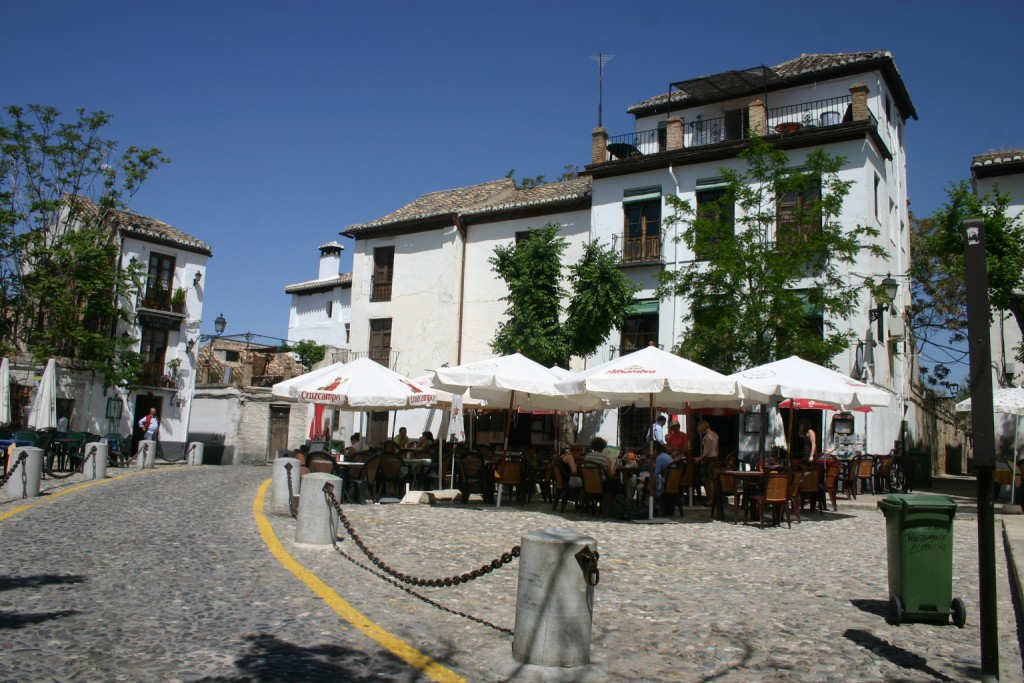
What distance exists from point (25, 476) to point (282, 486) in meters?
4.21

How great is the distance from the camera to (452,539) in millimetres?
9125

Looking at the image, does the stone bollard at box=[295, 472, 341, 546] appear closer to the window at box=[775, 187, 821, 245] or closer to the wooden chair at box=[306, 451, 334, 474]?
the wooden chair at box=[306, 451, 334, 474]

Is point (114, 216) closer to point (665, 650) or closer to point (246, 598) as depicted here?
point (246, 598)

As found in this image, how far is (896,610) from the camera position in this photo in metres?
5.81

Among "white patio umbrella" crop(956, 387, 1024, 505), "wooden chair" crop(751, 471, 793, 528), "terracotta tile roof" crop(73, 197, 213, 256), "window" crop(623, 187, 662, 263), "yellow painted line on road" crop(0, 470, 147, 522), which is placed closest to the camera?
"yellow painted line on road" crop(0, 470, 147, 522)

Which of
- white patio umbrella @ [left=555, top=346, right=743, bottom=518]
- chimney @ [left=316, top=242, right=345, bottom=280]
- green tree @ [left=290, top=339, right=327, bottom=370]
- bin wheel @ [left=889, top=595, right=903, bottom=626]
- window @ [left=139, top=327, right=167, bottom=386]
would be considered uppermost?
chimney @ [left=316, top=242, right=345, bottom=280]

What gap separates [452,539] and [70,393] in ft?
90.7

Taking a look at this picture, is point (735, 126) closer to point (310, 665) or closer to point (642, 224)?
point (642, 224)

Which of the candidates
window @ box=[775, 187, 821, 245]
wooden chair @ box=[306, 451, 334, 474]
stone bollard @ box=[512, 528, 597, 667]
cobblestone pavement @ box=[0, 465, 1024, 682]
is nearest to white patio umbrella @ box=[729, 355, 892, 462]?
cobblestone pavement @ box=[0, 465, 1024, 682]

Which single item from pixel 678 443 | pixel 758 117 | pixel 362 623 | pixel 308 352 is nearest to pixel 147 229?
pixel 308 352

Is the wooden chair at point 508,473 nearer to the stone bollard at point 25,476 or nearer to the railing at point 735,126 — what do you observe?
the stone bollard at point 25,476

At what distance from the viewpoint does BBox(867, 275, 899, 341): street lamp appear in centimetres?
1819

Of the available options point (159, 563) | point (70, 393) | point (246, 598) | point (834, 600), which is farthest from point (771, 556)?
point (70, 393)

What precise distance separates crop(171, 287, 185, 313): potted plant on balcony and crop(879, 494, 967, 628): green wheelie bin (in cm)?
3471
